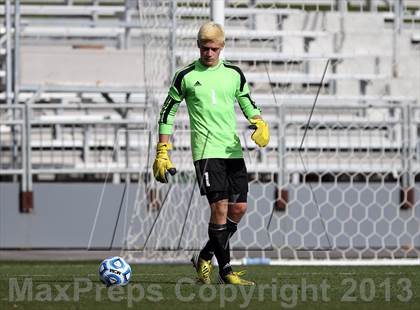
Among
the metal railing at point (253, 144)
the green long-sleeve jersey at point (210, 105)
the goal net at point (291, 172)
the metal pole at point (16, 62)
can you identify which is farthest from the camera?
the metal pole at point (16, 62)

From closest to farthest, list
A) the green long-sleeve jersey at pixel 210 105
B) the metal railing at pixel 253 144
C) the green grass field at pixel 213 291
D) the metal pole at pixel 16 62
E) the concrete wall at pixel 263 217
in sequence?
the green grass field at pixel 213 291, the green long-sleeve jersey at pixel 210 105, the concrete wall at pixel 263 217, the metal railing at pixel 253 144, the metal pole at pixel 16 62

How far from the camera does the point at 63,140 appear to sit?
15375 millimetres

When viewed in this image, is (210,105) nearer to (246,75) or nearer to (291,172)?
(291,172)

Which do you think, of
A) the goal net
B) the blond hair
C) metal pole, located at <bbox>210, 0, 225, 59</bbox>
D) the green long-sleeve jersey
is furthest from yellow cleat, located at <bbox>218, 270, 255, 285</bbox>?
metal pole, located at <bbox>210, 0, 225, 59</bbox>

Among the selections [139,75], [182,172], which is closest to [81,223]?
[182,172]

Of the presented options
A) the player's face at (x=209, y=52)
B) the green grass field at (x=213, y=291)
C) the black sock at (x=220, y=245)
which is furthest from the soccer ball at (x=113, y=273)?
the player's face at (x=209, y=52)

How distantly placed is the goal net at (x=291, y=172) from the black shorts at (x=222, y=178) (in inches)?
137

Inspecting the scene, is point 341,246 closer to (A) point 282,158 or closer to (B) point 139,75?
(A) point 282,158

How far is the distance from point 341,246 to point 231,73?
6.10 m

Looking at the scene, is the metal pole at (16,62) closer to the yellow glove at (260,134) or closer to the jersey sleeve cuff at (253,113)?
the jersey sleeve cuff at (253,113)

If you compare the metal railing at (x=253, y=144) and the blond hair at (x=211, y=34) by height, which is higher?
the blond hair at (x=211, y=34)

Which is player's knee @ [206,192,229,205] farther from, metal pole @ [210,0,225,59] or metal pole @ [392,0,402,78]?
metal pole @ [392,0,402,78]

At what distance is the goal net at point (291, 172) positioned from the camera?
41.7 ft

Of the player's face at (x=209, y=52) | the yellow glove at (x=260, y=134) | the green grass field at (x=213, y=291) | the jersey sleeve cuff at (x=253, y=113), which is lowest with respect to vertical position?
the green grass field at (x=213, y=291)
